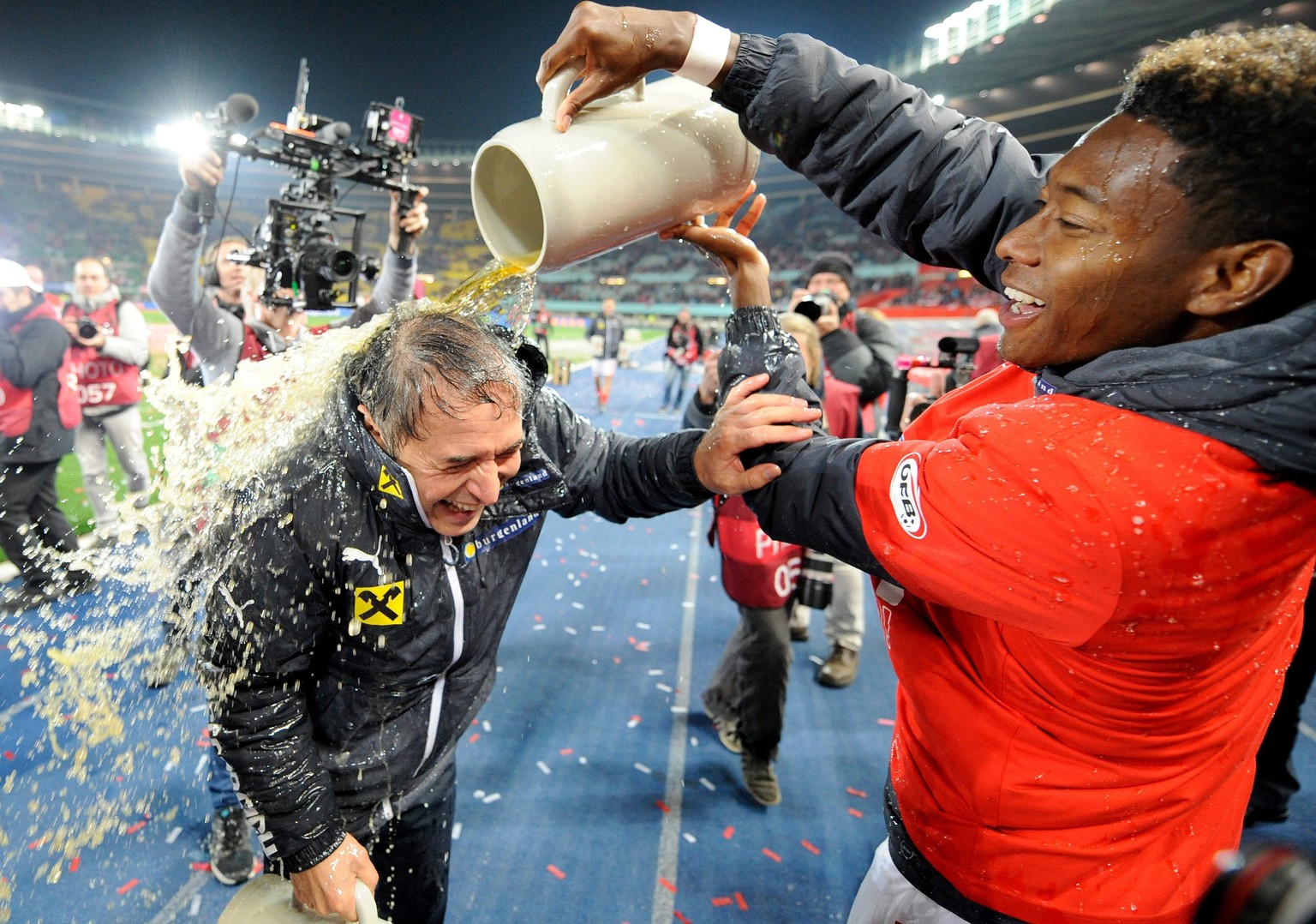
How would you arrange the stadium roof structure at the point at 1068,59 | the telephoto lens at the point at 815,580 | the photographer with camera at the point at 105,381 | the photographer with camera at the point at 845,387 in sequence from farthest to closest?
1. the stadium roof structure at the point at 1068,59
2. the photographer with camera at the point at 105,381
3. the photographer with camera at the point at 845,387
4. the telephoto lens at the point at 815,580

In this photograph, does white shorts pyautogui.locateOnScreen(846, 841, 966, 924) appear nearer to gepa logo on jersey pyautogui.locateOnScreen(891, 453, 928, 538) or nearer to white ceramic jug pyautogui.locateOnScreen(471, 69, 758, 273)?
gepa logo on jersey pyautogui.locateOnScreen(891, 453, 928, 538)

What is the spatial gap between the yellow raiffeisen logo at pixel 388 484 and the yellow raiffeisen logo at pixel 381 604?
23 centimetres

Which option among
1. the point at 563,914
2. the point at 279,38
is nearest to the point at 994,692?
the point at 563,914

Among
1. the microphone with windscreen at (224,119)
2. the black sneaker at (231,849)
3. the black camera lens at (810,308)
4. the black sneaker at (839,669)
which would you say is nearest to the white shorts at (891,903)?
the black camera lens at (810,308)

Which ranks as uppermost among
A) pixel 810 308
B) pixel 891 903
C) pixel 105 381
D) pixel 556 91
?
pixel 556 91

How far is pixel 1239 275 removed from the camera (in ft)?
3.01

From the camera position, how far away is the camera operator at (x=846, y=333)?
4.48m

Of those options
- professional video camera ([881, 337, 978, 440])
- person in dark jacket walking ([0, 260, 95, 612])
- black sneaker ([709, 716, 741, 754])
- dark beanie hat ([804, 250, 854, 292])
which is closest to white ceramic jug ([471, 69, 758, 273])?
professional video camera ([881, 337, 978, 440])

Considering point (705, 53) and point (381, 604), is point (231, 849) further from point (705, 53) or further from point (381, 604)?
point (705, 53)

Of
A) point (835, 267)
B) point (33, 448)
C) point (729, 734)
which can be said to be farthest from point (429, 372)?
point (33, 448)

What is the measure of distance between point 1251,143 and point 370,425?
1.62 m

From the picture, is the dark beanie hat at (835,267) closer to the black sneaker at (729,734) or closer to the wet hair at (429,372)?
the black sneaker at (729,734)

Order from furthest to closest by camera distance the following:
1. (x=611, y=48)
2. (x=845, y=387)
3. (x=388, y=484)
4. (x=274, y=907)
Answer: (x=845, y=387), (x=388, y=484), (x=274, y=907), (x=611, y=48)

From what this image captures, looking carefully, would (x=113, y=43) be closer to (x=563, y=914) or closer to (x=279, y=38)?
(x=279, y=38)
